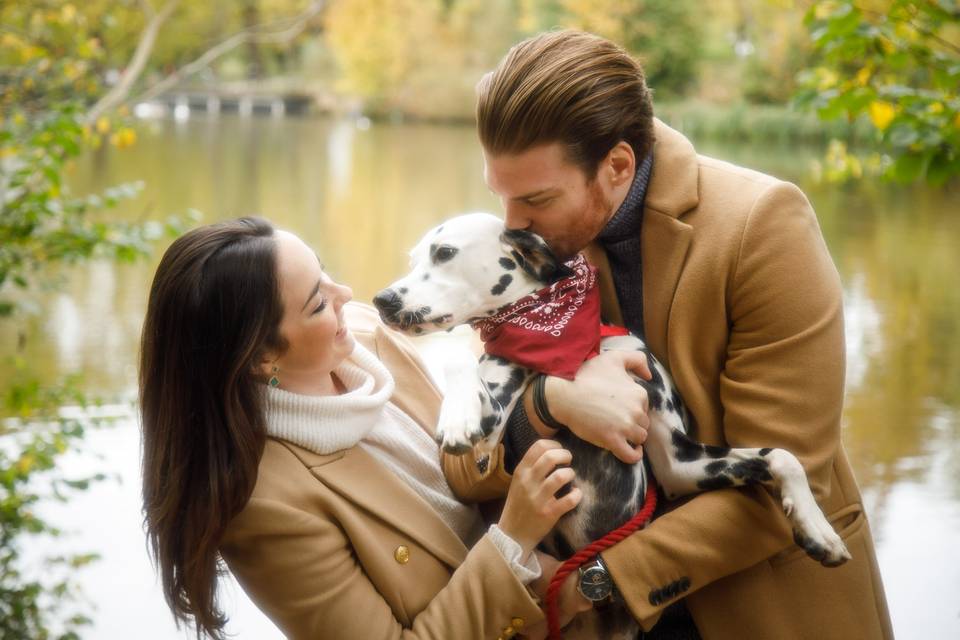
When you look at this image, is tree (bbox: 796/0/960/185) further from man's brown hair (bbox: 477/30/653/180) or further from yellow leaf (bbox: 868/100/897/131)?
man's brown hair (bbox: 477/30/653/180)

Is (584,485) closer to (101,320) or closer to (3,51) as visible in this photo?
(3,51)

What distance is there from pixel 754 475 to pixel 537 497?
0.42 meters

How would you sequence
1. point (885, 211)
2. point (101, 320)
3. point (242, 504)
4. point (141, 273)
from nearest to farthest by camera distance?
point (242, 504)
point (101, 320)
point (141, 273)
point (885, 211)

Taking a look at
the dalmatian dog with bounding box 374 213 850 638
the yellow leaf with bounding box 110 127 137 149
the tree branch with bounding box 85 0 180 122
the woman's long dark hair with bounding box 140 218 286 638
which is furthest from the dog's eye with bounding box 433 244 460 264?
the tree branch with bounding box 85 0 180 122

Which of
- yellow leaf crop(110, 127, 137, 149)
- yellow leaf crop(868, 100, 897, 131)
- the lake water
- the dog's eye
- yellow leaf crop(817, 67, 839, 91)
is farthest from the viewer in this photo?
the lake water

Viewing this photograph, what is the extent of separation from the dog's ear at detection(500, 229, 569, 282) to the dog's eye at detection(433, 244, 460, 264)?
0.35 feet

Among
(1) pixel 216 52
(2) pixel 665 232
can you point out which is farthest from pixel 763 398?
(1) pixel 216 52

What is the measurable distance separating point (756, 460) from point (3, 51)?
488 cm

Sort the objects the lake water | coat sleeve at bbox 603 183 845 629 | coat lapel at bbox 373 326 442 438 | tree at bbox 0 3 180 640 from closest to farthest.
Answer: coat sleeve at bbox 603 183 845 629, coat lapel at bbox 373 326 442 438, tree at bbox 0 3 180 640, the lake water

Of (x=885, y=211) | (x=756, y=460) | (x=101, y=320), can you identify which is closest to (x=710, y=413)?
(x=756, y=460)

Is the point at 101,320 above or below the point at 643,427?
below

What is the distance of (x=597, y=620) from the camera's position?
1.92 metres

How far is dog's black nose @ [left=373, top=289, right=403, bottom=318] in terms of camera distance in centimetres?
188

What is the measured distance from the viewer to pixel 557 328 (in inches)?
74.7
